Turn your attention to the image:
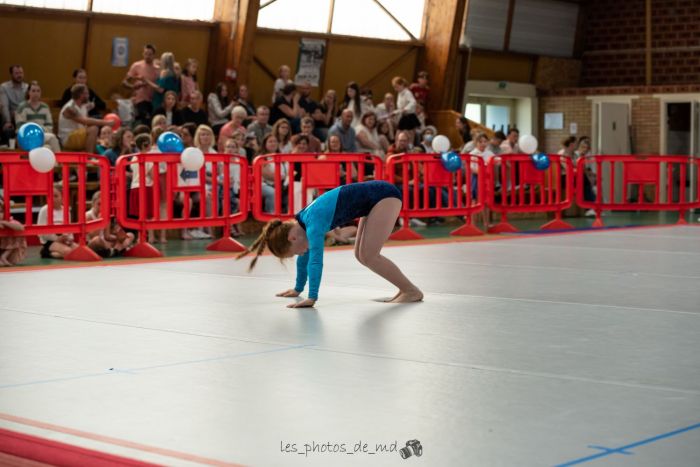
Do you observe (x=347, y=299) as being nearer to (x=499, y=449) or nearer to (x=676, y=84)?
(x=499, y=449)

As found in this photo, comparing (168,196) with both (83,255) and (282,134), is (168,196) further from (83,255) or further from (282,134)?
(282,134)

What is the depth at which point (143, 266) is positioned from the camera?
1236cm

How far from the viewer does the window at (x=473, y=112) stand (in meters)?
28.2

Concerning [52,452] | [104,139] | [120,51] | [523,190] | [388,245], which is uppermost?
[120,51]

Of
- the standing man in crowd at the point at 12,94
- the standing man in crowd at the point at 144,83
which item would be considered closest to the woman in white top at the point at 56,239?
the standing man in crowd at the point at 12,94

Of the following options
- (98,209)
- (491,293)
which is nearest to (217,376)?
(491,293)

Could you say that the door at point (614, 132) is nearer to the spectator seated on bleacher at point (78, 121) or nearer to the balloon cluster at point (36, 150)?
the spectator seated on bleacher at point (78, 121)

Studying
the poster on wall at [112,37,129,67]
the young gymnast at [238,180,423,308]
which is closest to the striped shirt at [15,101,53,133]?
the poster on wall at [112,37,129,67]

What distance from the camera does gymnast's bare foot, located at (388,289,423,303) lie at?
361 inches

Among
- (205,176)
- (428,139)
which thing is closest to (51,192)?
(205,176)

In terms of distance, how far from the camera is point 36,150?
12539 mm

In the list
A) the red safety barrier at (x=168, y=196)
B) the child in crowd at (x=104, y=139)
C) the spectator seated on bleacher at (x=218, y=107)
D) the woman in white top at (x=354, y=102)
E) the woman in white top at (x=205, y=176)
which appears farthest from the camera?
the woman in white top at (x=354, y=102)

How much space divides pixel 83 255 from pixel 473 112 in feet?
Answer: 54.2
